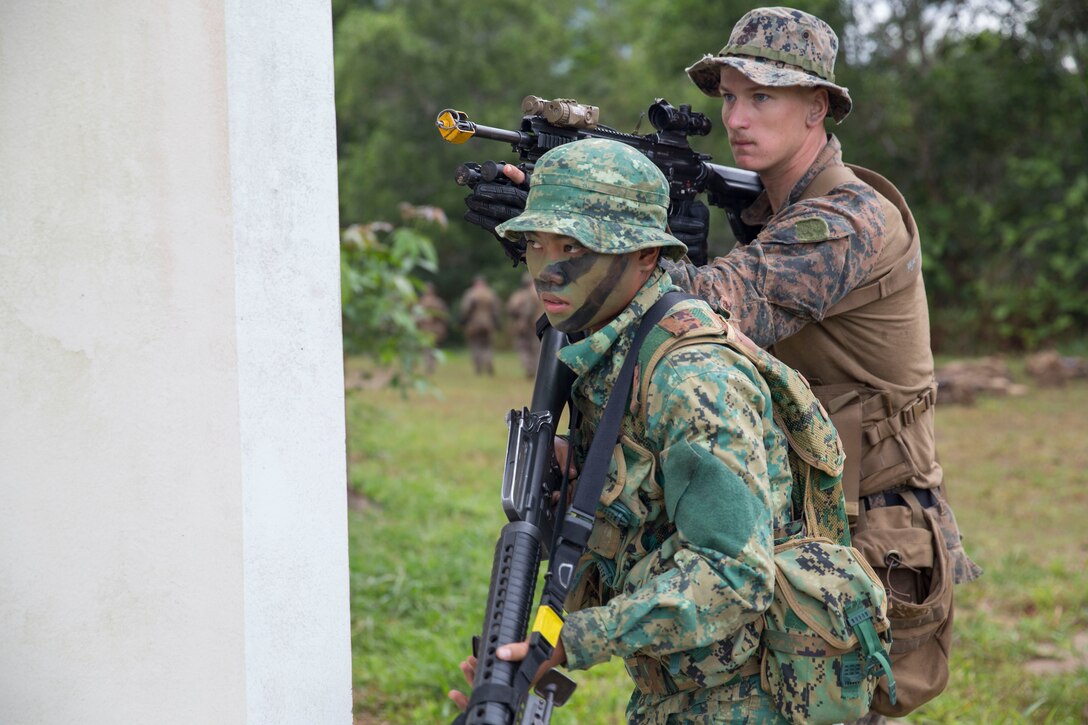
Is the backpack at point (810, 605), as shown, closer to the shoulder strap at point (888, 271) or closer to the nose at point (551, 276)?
the nose at point (551, 276)

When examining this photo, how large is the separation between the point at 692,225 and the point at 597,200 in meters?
0.89

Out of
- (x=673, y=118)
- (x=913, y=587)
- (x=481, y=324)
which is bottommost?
(x=481, y=324)

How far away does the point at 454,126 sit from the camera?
2.25 meters

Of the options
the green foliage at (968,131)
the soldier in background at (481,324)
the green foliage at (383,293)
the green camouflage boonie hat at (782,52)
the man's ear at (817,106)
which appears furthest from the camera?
the soldier in background at (481,324)

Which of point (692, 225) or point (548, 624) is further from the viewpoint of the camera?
point (692, 225)

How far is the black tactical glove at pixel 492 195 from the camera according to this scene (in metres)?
2.25

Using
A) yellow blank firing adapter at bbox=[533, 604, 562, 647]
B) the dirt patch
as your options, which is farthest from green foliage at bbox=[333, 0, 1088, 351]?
yellow blank firing adapter at bbox=[533, 604, 562, 647]

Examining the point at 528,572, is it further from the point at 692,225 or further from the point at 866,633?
the point at 692,225

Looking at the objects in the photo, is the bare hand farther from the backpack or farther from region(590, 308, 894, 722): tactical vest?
the backpack

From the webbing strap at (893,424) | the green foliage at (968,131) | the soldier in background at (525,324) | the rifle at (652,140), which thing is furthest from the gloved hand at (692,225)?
the soldier in background at (525,324)

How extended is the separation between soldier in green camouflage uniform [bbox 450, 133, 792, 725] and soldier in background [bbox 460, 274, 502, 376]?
52.9ft

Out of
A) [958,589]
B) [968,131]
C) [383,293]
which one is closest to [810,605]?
[958,589]

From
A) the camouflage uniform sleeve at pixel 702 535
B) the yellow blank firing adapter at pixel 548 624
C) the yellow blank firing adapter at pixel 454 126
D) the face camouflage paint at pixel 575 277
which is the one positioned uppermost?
the yellow blank firing adapter at pixel 454 126

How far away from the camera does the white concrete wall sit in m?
2.20
